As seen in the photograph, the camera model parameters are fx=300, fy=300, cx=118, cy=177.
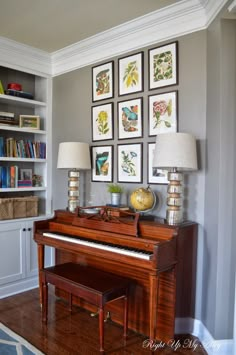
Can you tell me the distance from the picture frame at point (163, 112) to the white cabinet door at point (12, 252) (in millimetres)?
1767

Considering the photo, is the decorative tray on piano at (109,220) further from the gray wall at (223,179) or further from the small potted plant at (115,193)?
the gray wall at (223,179)

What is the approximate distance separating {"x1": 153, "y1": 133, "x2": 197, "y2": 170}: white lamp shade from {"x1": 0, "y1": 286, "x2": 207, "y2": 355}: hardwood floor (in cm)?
133

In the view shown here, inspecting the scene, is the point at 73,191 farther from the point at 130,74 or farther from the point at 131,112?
the point at 130,74

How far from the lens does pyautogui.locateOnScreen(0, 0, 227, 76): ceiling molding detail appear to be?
238cm

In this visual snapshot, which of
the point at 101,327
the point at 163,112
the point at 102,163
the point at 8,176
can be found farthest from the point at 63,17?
the point at 101,327

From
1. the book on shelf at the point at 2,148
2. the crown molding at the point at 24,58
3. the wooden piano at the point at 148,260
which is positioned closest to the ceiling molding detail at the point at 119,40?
the crown molding at the point at 24,58

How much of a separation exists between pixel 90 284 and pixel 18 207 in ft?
4.82

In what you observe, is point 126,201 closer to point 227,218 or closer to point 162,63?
point 227,218

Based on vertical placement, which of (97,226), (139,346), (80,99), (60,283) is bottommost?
(139,346)

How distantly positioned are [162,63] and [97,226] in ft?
4.99

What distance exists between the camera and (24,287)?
3.29 m

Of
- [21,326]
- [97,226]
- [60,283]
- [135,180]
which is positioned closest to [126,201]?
[135,180]

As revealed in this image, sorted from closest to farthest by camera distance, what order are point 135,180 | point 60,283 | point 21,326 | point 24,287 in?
point 60,283, point 21,326, point 135,180, point 24,287

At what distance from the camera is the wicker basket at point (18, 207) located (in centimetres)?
317
